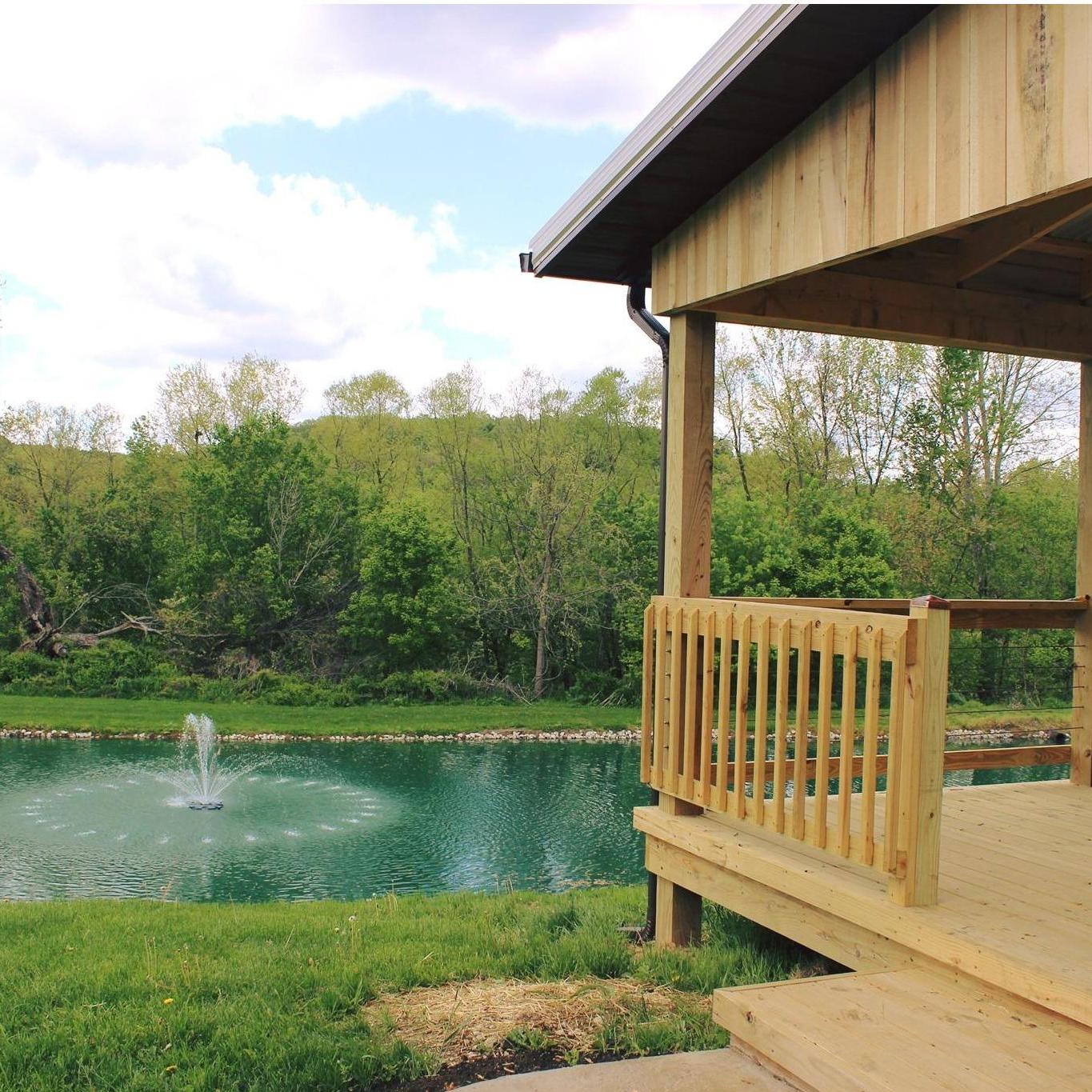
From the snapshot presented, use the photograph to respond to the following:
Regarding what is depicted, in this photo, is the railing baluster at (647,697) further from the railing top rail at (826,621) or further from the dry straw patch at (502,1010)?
the dry straw patch at (502,1010)

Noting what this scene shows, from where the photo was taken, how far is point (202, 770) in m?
14.4

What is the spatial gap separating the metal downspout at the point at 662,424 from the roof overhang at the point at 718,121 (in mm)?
206

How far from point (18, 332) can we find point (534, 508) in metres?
→ 14.9

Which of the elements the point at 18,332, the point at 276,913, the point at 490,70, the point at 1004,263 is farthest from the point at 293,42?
the point at 18,332

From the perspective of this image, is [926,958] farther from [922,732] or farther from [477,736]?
[477,736]

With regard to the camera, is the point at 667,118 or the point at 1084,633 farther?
the point at 1084,633

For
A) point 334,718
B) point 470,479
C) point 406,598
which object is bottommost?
point 334,718

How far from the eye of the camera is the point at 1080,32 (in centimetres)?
232

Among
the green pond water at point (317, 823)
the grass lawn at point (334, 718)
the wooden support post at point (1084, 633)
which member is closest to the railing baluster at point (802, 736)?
the wooden support post at point (1084, 633)

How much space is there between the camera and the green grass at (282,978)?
9.37 ft

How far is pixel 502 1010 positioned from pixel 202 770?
12.2 metres

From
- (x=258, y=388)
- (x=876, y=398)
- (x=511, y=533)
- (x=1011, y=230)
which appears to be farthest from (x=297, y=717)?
(x=1011, y=230)

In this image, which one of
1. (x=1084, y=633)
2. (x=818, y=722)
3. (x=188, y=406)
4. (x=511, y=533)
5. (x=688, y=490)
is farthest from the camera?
(x=188, y=406)

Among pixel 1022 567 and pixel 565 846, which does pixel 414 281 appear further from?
pixel 565 846
